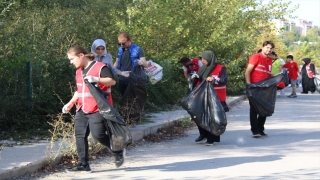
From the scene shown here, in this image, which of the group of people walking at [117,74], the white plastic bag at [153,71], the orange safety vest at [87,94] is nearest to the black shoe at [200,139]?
the group of people walking at [117,74]

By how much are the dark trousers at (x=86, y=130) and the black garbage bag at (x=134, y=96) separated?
3031 millimetres

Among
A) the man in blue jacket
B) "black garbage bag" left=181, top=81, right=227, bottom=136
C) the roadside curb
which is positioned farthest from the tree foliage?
"black garbage bag" left=181, top=81, right=227, bottom=136

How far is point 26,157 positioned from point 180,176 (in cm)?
211

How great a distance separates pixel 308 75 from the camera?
26.7 metres

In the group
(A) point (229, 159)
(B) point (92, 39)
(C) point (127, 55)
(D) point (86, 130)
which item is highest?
(B) point (92, 39)

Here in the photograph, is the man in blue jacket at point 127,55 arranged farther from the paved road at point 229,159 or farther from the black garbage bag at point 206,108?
the paved road at point 229,159

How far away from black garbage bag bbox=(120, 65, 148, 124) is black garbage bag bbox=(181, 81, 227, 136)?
920mm

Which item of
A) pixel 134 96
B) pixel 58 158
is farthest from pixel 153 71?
pixel 58 158

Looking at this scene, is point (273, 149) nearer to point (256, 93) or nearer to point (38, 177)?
point (256, 93)

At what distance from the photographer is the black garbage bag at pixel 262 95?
11.1m

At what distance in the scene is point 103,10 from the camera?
27.8m

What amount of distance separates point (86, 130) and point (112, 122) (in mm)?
415

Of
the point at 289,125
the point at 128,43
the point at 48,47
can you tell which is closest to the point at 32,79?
the point at 128,43

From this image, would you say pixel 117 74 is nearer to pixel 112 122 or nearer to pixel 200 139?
pixel 200 139
